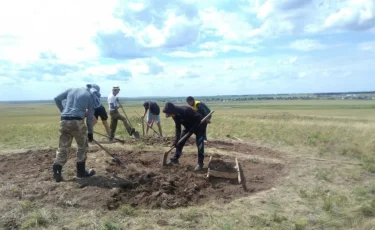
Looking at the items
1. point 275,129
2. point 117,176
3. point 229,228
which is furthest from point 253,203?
point 275,129

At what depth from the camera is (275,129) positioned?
15055 mm

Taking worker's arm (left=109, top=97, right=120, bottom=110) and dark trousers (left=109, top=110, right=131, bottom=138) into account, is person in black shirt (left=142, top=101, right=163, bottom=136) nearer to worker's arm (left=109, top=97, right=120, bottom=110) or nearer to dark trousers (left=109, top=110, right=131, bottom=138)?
dark trousers (left=109, top=110, right=131, bottom=138)

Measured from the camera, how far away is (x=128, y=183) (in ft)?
20.7

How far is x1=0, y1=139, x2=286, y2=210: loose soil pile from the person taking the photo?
5527 millimetres

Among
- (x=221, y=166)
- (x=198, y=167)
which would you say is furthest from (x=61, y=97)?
(x=221, y=166)

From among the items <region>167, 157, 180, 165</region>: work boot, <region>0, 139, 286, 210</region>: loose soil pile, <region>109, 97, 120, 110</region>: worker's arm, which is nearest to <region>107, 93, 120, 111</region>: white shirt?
<region>109, 97, 120, 110</region>: worker's arm

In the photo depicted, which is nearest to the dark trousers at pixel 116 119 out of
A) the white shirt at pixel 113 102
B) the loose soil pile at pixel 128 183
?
the white shirt at pixel 113 102

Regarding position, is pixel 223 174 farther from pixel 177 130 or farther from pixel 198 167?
pixel 177 130

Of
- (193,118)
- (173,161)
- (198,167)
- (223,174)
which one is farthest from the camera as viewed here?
(173,161)

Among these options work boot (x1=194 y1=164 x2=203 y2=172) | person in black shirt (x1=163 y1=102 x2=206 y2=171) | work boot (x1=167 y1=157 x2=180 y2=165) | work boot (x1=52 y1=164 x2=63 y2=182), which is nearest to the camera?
work boot (x1=52 y1=164 x2=63 y2=182)

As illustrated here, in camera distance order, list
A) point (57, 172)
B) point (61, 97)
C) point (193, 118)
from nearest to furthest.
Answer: point (57, 172)
point (61, 97)
point (193, 118)

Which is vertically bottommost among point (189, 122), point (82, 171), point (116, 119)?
point (82, 171)

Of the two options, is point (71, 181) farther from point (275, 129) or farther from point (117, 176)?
point (275, 129)

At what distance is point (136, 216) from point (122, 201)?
0.66 meters
